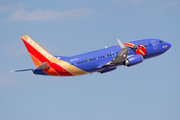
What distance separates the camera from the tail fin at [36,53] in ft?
269

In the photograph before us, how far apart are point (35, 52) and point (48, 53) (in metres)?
2.90

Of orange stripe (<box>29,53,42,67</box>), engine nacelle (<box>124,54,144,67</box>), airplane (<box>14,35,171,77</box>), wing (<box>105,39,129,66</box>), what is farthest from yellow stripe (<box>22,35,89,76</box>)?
engine nacelle (<box>124,54,144,67</box>)

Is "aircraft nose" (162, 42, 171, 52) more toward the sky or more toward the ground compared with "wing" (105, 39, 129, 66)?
A: more toward the sky

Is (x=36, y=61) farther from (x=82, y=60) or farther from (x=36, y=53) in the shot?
(x=82, y=60)

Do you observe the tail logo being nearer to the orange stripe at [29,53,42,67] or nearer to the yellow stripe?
the yellow stripe

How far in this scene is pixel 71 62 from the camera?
81.5 metres

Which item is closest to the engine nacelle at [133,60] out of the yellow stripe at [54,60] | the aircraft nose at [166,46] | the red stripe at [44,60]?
the yellow stripe at [54,60]

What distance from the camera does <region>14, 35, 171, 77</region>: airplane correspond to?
8119 centimetres

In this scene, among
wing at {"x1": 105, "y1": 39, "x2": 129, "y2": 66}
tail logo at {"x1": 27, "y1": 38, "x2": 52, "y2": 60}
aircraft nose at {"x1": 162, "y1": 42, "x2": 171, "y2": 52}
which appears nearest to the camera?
tail logo at {"x1": 27, "y1": 38, "x2": 52, "y2": 60}

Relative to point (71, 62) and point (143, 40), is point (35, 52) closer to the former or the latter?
point (71, 62)

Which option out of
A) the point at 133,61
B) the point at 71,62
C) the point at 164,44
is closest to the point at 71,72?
the point at 71,62

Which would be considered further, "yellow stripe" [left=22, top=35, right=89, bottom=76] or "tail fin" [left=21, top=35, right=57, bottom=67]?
"tail fin" [left=21, top=35, right=57, bottom=67]

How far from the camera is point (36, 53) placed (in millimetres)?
82312

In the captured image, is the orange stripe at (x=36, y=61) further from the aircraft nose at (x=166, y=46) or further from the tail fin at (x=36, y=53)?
the aircraft nose at (x=166, y=46)
